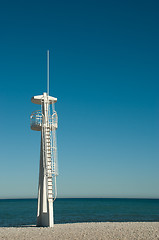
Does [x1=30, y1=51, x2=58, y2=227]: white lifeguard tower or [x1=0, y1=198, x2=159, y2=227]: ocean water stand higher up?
[x1=30, y1=51, x2=58, y2=227]: white lifeguard tower

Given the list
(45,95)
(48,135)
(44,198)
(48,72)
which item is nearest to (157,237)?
(44,198)

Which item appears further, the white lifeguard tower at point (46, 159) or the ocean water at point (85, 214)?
the ocean water at point (85, 214)

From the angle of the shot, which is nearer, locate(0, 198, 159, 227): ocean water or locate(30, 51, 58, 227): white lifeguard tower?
locate(30, 51, 58, 227): white lifeguard tower

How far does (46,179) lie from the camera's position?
809 inches

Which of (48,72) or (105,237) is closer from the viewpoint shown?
(105,237)

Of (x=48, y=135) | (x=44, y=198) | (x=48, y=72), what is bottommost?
(x=44, y=198)

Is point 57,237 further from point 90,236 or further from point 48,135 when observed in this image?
point 48,135

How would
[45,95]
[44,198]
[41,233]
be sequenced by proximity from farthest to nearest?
→ [45,95] < [44,198] < [41,233]

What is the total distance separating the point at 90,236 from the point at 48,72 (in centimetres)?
1274

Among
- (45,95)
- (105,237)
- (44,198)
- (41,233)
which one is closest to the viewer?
(105,237)

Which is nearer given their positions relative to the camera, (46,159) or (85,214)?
(46,159)

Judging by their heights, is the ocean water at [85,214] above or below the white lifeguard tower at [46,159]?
below

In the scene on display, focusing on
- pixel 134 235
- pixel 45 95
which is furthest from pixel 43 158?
pixel 134 235

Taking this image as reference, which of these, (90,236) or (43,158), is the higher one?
(43,158)
